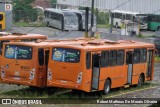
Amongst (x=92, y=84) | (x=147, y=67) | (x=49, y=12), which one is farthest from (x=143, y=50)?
(x=49, y=12)

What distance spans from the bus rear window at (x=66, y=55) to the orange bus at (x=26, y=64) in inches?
32.4

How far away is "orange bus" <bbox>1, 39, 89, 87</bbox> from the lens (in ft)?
Result: 61.3

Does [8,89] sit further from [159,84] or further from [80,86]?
[159,84]

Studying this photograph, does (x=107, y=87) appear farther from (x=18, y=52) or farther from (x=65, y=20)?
(x=65, y=20)

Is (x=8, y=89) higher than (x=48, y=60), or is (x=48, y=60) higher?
(x=48, y=60)

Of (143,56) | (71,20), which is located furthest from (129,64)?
(71,20)

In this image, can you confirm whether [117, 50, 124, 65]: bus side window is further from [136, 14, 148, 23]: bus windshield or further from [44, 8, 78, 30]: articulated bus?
[136, 14, 148, 23]: bus windshield

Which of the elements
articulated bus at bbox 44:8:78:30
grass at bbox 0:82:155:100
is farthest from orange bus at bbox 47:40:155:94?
articulated bus at bbox 44:8:78:30

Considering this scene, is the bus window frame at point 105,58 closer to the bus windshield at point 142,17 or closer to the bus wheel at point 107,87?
the bus wheel at point 107,87

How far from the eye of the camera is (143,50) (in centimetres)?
2247

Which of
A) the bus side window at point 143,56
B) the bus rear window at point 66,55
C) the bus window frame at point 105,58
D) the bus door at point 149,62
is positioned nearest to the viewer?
the bus rear window at point 66,55

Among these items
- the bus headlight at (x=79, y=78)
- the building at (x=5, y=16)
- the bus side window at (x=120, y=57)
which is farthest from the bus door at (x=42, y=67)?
the building at (x=5, y=16)

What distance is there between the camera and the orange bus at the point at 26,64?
18.7 m

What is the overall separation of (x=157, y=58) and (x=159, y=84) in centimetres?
1154
